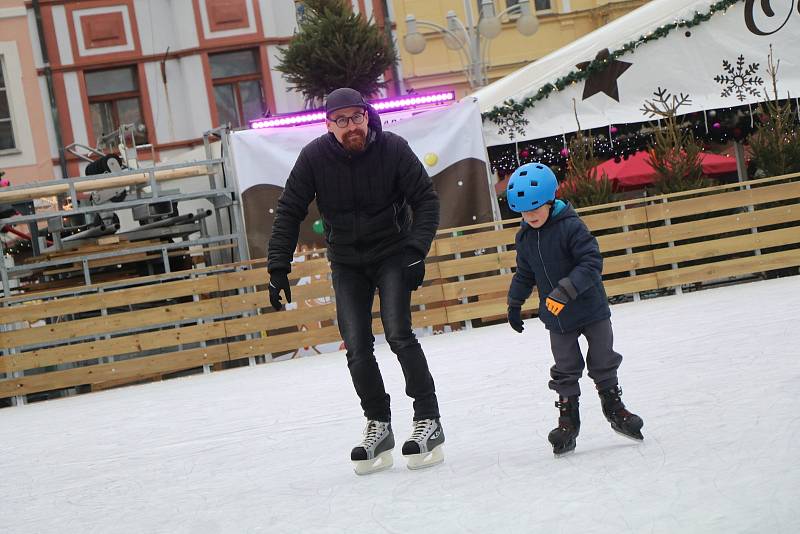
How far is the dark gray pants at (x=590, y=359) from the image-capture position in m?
4.73

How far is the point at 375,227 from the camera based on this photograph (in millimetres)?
4945

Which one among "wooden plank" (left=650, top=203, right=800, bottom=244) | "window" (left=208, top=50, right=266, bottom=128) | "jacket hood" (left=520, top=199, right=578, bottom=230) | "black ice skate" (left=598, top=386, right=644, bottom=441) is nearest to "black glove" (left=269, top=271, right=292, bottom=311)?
"jacket hood" (left=520, top=199, right=578, bottom=230)

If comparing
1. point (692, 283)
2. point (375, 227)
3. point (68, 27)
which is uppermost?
point (68, 27)

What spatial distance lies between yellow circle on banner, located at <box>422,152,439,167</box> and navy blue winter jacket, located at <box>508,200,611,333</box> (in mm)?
7956

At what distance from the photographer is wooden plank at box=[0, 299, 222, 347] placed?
1147 cm

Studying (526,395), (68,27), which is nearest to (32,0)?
(68,27)

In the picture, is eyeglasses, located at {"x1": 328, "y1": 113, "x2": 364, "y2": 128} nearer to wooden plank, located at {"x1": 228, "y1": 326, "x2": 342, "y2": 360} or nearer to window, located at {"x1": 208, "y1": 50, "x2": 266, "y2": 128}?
wooden plank, located at {"x1": 228, "y1": 326, "x2": 342, "y2": 360}

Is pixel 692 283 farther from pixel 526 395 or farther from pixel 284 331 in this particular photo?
Answer: pixel 526 395

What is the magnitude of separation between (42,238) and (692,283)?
328 inches

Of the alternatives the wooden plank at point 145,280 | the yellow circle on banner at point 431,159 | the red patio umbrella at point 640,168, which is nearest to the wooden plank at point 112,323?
the wooden plank at point 145,280

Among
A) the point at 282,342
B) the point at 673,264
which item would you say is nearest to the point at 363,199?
the point at 282,342

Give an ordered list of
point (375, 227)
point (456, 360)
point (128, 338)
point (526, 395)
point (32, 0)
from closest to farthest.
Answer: point (375, 227) < point (526, 395) < point (456, 360) < point (128, 338) < point (32, 0)

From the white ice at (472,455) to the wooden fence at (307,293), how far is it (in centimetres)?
208

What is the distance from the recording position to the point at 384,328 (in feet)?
16.1
